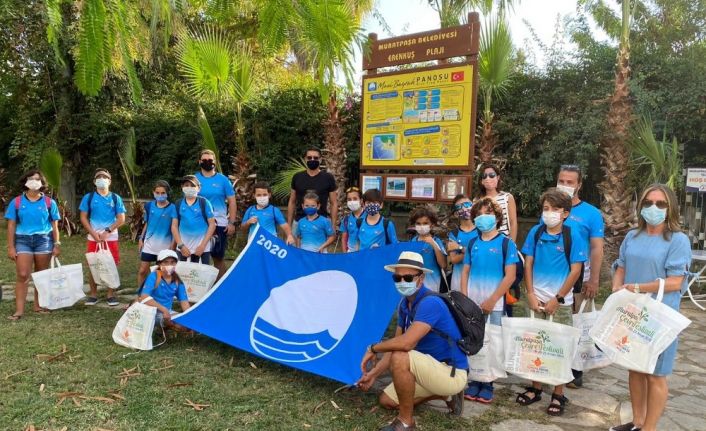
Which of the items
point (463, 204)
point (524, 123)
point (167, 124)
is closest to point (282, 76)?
point (167, 124)

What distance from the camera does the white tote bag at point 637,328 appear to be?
9.37 feet

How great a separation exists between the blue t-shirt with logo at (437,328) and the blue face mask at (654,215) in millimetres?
1336

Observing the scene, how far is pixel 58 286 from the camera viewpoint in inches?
225

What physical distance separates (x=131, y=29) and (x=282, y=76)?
12.8 meters

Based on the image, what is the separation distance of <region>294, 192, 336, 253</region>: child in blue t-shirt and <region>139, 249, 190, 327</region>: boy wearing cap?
1.29 m

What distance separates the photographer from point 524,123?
902 cm

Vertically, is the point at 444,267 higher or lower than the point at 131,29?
lower

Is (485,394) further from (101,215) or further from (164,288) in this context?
(101,215)

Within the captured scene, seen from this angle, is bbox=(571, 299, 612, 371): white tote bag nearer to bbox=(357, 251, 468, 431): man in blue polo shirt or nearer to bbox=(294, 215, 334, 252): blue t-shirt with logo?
bbox=(357, 251, 468, 431): man in blue polo shirt

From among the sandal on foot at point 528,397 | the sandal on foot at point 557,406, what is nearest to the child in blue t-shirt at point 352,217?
the sandal on foot at point 528,397

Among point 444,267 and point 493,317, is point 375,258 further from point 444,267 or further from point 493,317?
point 493,317

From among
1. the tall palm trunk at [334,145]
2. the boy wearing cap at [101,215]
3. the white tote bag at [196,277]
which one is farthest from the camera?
the tall palm trunk at [334,145]

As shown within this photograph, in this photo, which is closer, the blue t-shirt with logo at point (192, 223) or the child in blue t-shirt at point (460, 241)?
the child in blue t-shirt at point (460, 241)

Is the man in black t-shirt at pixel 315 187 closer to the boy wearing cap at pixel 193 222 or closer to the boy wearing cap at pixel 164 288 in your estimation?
the boy wearing cap at pixel 193 222
